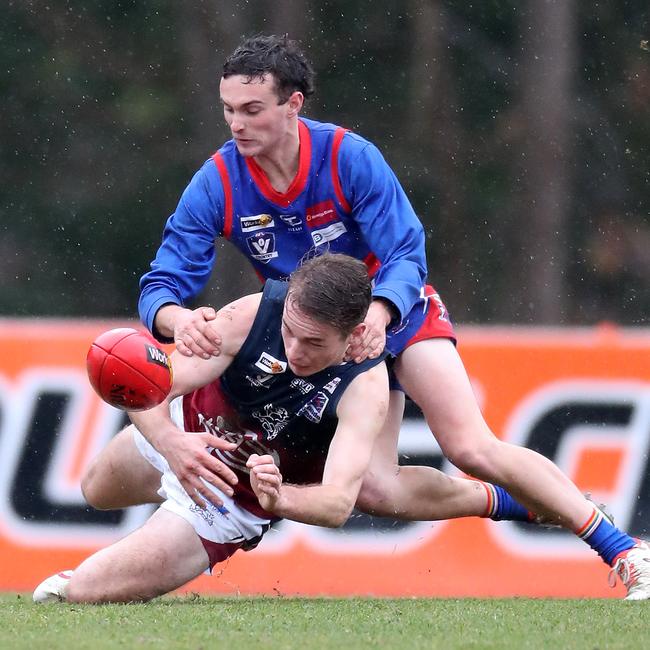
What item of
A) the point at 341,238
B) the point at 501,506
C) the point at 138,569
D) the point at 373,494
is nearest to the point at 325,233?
the point at 341,238

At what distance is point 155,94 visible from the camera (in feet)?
40.2

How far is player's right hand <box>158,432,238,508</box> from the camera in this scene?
4.30 meters

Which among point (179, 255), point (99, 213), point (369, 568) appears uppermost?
point (179, 255)

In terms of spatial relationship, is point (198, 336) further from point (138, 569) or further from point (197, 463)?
point (138, 569)

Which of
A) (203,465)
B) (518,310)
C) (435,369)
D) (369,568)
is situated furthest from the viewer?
(518,310)

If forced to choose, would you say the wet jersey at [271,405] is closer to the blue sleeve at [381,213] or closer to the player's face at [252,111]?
the blue sleeve at [381,213]

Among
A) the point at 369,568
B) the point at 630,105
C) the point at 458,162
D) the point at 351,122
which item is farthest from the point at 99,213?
the point at 369,568

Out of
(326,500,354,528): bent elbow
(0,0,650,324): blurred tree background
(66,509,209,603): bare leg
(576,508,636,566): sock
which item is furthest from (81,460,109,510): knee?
(0,0,650,324): blurred tree background

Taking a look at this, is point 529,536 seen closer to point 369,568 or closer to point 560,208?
point 369,568

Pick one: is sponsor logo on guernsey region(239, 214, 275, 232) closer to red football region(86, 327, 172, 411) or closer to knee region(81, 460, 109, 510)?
red football region(86, 327, 172, 411)

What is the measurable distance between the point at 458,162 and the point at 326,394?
7719 millimetres

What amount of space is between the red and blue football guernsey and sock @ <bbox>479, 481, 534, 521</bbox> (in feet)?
2.19

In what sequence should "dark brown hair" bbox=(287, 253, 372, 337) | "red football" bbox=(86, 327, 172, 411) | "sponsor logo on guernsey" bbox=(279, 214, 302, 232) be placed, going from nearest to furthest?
"dark brown hair" bbox=(287, 253, 372, 337)
"red football" bbox=(86, 327, 172, 411)
"sponsor logo on guernsey" bbox=(279, 214, 302, 232)

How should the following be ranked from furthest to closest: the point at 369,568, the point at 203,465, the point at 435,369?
the point at 369,568, the point at 435,369, the point at 203,465
